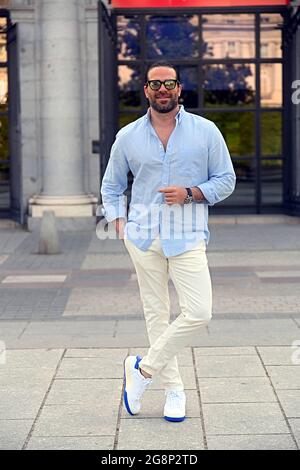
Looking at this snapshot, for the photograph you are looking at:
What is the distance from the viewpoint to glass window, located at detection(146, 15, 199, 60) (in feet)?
60.2

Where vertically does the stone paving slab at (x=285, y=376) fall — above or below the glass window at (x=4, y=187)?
below

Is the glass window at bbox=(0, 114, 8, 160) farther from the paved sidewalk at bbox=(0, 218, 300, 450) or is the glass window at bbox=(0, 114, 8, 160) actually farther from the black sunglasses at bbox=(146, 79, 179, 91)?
the black sunglasses at bbox=(146, 79, 179, 91)

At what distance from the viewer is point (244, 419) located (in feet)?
19.2

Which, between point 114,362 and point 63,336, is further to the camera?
point 63,336

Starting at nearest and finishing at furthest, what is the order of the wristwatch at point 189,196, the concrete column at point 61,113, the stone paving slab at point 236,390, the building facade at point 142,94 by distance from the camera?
the wristwatch at point 189,196
the stone paving slab at point 236,390
the concrete column at point 61,113
the building facade at point 142,94

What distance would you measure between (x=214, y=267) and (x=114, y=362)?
541 centimetres

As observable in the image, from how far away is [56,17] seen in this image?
16922mm

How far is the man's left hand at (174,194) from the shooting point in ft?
18.6

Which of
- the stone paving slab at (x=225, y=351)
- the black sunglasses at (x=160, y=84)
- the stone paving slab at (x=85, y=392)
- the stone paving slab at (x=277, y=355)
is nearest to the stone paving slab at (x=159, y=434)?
the stone paving slab at (x=85, y=392)

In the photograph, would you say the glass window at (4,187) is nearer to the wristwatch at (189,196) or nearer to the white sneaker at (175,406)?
the white sneaker at (175,406)

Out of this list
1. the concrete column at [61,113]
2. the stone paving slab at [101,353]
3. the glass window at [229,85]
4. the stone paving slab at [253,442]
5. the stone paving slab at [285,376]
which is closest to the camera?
the stone paving slab at [253,442]

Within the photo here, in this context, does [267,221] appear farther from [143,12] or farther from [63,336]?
[63,336]
